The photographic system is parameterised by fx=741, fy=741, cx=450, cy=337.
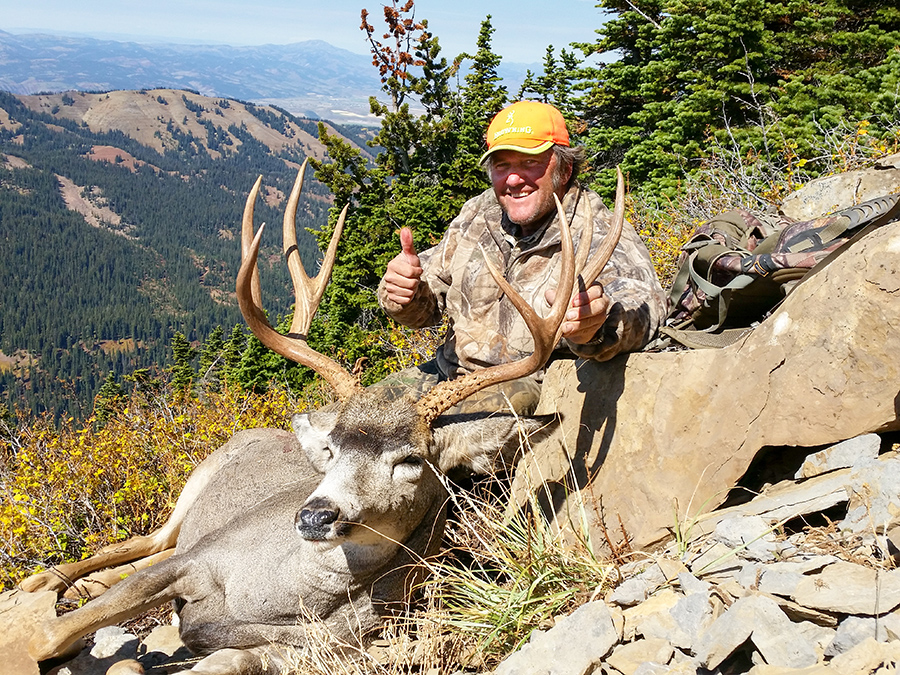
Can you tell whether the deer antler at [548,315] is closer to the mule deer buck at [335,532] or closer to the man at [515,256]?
the mule deer buck at [335,532]

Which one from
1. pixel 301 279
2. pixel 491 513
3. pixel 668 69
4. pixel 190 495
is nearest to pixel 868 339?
pixel 491 513

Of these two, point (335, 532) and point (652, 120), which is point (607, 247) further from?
point (652, 120)

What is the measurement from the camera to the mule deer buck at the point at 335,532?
153 inches

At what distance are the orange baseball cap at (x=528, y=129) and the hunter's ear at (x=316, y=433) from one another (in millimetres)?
2204

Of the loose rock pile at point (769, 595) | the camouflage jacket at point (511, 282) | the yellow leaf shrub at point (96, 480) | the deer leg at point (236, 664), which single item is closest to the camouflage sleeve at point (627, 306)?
the camouflage jacket at point (511, 282)

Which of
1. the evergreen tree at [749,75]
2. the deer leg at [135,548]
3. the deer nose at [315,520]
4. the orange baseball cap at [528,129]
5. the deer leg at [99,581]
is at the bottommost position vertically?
the deer leg at [99,581]

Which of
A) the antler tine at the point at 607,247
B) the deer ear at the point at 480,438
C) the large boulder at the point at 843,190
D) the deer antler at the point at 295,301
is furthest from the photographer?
the large boulder at the point at 843,190

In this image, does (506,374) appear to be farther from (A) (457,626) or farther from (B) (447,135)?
(B) (447,135)

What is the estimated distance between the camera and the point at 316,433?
434 cm

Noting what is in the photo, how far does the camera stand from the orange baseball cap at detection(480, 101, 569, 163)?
5039 mm

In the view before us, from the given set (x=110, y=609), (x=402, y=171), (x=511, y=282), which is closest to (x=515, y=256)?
(x=511, y=282)

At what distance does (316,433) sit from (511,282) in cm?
179

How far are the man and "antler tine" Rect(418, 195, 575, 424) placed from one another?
0.52 m

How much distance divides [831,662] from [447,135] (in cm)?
2387
